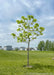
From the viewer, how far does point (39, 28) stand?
15.6m

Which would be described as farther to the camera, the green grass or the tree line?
the tree line

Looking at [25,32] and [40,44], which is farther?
[40,44]

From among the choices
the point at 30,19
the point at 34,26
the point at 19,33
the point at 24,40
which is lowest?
the point at 24,40

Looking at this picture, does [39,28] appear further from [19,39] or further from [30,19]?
[19,39]

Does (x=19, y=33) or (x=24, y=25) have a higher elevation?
(x=24, y=25)

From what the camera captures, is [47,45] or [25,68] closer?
[25,68]

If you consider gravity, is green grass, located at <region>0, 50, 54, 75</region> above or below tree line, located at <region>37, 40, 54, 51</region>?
below

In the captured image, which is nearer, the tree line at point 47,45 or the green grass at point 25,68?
the green grass at point 25,68

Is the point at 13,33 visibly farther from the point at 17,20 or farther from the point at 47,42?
the point at 47,42

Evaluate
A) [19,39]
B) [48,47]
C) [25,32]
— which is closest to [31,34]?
[25,32]

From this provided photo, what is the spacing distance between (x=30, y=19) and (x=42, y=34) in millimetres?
2698

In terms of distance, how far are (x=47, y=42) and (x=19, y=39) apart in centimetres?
7634

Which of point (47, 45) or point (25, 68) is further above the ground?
point (47, 45)

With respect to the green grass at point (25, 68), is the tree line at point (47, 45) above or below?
above
